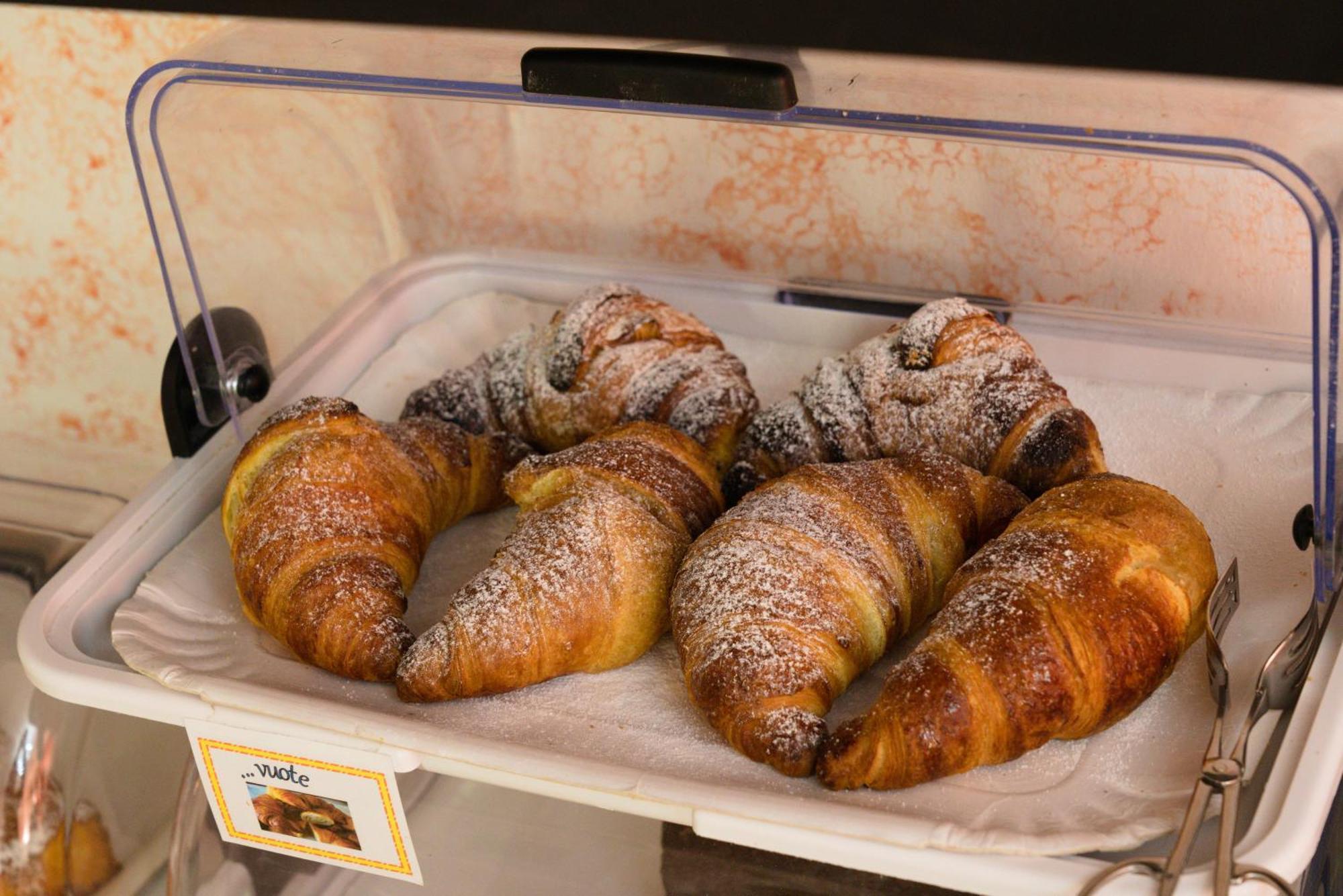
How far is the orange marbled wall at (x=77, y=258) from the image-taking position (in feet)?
5.02

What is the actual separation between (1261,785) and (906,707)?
0.20 m

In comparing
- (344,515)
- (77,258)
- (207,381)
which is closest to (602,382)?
(344,515)

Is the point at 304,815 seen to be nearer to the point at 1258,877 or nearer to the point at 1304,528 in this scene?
the point at 1258,877

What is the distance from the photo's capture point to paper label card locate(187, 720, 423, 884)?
802mm

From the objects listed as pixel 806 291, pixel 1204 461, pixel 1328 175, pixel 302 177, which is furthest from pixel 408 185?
pixel 1328 175

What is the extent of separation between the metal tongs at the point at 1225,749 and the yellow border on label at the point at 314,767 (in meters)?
0.39

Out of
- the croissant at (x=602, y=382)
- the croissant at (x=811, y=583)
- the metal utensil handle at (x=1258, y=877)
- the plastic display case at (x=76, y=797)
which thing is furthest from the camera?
the plastic display case at (x=76, y=797)

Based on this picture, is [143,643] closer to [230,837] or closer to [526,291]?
[230,837]

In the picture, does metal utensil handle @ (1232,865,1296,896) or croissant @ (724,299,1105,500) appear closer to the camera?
metal utensil handle @ (1232,865,1296,896)

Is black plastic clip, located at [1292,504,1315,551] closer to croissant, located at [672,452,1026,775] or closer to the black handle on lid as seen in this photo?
croissant, located at [672,452,1026,775]

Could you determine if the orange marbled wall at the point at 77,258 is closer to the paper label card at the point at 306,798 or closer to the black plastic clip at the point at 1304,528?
the paper label card at the point at 306,798

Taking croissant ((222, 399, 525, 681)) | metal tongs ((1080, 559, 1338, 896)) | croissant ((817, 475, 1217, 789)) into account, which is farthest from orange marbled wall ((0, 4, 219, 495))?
metal tongs ((1080, 559, 1338, 896))

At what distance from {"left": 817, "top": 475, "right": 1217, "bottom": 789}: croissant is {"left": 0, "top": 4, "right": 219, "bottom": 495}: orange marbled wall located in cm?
106

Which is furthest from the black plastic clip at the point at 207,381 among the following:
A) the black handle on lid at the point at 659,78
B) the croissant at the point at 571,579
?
the black handle on lid at the point at 659,78
